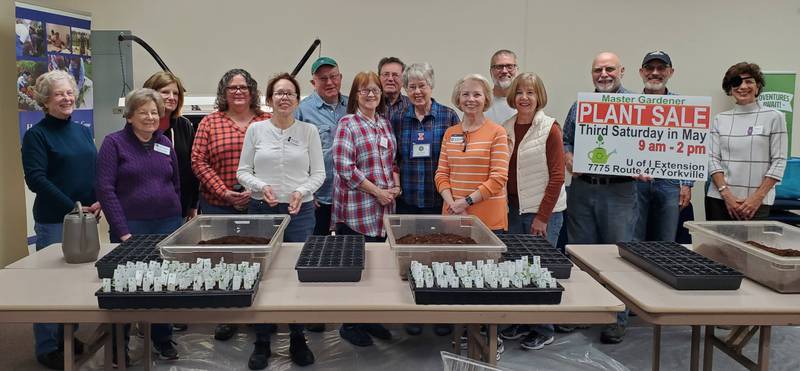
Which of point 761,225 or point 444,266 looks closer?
point 444,266

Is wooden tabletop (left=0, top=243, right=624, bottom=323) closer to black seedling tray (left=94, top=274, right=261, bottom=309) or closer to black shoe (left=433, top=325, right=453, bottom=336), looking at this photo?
black seedling tray (left=94, top=274, right=261, bottom=309)

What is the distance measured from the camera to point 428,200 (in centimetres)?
311

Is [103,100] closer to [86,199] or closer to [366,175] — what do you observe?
[86,199]

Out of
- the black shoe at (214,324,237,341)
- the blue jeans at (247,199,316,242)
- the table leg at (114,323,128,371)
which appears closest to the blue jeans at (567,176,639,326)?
the blue jeans at (247,199,316,242)

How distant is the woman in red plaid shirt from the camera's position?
116 inches

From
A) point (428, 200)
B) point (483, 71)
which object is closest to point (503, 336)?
point (428, 200)

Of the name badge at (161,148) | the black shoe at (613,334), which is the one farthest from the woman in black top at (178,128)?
the black shoe at (613,334)

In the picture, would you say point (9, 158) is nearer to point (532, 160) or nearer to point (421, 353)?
point (421, 353)

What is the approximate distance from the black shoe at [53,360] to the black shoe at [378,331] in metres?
1.49

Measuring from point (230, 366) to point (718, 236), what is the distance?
2.24m

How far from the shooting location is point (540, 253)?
2125 mm

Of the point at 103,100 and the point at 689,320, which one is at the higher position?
the point at 103,100

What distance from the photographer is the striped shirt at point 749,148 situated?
3322 mm

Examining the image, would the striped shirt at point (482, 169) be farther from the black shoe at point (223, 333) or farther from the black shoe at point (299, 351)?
the black shoe at point (223, 333)
